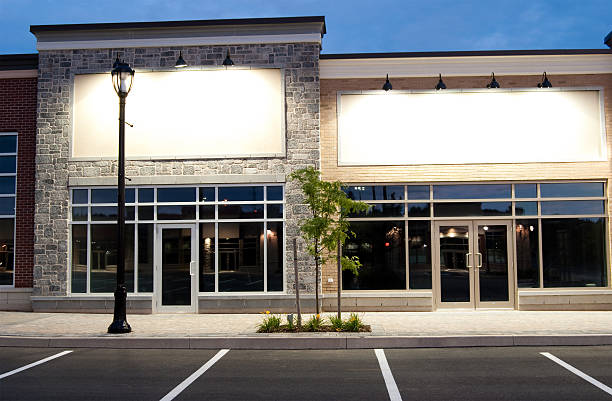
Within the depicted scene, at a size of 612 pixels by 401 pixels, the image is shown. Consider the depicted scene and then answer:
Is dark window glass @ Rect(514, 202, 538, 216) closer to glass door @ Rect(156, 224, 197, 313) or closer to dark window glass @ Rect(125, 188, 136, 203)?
glass door @ Rect(156, 224, 197, 313)

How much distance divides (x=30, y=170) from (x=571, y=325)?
14.6 metres

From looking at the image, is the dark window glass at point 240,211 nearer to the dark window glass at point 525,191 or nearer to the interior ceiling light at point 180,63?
the interior ceiling light at point 180,63

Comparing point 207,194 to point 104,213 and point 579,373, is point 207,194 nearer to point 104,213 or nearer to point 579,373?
point 104,213

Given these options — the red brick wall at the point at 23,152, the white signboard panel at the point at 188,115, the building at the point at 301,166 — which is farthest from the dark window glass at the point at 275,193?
the red brick wall at the point at 23,152

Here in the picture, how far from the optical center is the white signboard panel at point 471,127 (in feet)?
52.6

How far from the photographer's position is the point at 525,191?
15945mm

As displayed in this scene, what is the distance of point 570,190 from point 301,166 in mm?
7309

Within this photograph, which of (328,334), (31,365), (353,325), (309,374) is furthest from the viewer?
(353,325)

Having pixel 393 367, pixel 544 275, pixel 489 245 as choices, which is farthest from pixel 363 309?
pixel 393 367

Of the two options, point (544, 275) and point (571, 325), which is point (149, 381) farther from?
point (544, 275)

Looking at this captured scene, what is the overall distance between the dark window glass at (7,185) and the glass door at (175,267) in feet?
15.0

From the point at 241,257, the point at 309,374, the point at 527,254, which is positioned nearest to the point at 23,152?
the point at 241,257

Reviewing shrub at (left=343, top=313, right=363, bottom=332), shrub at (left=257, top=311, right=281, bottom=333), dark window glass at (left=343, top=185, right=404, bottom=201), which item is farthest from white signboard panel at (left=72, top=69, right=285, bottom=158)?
shrub at (left=343, top=313, right=363, bottom=332)

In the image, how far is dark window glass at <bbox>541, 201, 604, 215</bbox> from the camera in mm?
15844
